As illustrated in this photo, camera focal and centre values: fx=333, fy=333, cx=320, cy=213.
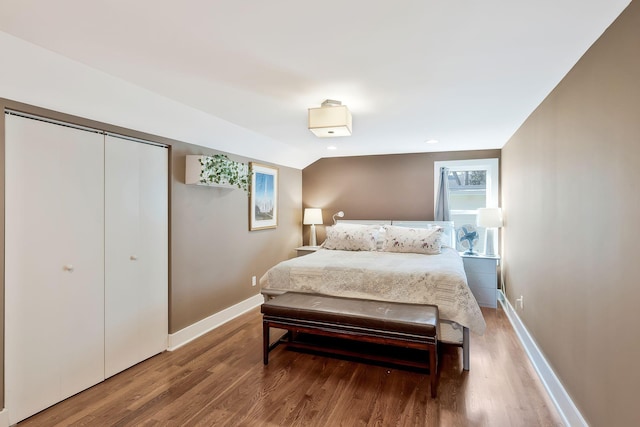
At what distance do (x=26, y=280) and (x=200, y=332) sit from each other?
169 centimetres

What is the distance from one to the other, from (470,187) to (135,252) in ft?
14.6

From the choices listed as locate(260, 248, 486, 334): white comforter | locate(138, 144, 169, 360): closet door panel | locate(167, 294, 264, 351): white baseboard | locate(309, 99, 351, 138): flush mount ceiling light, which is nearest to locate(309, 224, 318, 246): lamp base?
locate(167, 294, 264, 351): white baseboard

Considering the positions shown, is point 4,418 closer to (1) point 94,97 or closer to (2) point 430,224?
(1) point 94,97

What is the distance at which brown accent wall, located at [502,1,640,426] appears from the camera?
1381 millimetres

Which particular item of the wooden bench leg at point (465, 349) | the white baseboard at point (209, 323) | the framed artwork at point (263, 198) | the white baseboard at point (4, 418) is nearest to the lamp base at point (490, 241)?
the wooden bench leg at point (465, 349)

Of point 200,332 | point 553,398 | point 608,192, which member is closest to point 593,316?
point 608,192

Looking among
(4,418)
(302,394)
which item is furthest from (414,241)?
(4,418)

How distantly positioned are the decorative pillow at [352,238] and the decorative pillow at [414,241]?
0.64 ft

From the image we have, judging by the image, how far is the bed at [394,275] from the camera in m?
2.72

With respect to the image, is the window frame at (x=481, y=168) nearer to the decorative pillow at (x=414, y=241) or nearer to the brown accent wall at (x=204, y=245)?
the decorative pillow at (x=414, y=241)

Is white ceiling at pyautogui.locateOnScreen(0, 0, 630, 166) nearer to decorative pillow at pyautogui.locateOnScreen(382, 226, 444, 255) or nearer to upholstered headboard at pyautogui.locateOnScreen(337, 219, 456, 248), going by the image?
decorative pillow at pyautogui.locateOnScreen(382, 226, 444, 255)

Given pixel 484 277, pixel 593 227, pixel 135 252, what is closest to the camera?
pixel 593 227

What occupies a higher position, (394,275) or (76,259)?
(76,259)

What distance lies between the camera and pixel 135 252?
9.13 ft
